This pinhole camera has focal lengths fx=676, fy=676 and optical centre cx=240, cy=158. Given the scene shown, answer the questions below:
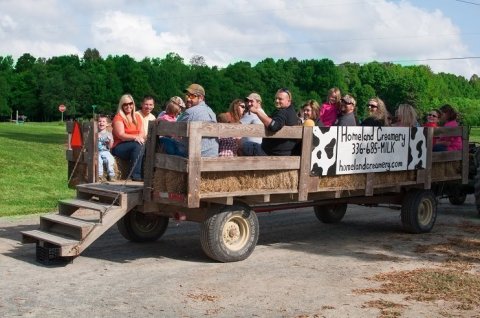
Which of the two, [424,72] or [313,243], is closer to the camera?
[313,243]

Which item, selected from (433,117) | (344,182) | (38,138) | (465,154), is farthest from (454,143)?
(38,138)

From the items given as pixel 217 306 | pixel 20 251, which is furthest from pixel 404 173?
pixel 20 251

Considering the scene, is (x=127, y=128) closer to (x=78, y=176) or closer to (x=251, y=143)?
(x=78, y=176)

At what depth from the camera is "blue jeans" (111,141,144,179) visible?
9828 millimetres

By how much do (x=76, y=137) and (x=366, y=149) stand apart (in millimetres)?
4326

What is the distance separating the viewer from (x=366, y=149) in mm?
10016

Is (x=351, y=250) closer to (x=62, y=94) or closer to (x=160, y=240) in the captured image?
(x=160, y=240)

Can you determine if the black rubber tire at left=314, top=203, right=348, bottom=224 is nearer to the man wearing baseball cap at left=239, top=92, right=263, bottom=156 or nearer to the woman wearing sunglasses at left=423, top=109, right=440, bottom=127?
the woman wearing sunglasses at left=423, top=109, right=440, bottom=127

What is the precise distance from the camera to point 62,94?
118750mm

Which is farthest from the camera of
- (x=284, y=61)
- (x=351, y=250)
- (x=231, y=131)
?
(x=284, y=61)

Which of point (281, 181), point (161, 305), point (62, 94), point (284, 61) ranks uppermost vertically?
point (284, 61)

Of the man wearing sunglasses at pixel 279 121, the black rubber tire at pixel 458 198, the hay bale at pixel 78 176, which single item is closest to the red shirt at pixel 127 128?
the hay bale at pixel 78 176

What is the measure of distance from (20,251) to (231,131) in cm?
335

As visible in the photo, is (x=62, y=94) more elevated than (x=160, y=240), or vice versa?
(x=62, y=94)
